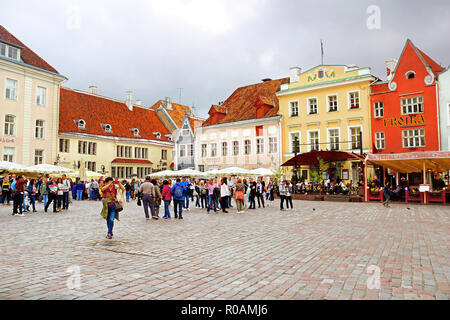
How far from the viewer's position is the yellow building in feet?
108

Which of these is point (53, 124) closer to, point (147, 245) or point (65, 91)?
point (65, 91)

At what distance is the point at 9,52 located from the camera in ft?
112

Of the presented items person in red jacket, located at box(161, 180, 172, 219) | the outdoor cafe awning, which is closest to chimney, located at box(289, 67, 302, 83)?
the outdoor cafe awning

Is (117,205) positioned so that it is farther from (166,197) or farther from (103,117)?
(103,117)

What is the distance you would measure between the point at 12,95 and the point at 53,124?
4.86m

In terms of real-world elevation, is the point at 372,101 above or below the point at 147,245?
above

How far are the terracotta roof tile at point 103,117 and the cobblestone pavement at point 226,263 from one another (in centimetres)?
3401

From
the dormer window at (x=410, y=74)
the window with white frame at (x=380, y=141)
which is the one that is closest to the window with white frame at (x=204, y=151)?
the window with white frame at (x=380, y=141)

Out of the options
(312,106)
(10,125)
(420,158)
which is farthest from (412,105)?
(10,125)

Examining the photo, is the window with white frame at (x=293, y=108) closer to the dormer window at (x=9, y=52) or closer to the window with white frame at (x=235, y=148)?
the window with white frame at (x=235, y=148)

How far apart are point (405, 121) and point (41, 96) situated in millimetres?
34579

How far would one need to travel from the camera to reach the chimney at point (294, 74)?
1495 inches

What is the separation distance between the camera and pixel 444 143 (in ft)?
95.4
